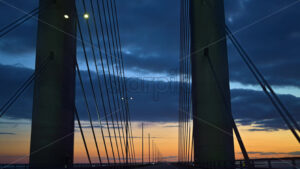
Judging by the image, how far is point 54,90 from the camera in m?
19.1

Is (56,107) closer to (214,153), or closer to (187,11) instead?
(214,153)

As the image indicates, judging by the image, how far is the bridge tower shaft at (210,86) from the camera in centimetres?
1898

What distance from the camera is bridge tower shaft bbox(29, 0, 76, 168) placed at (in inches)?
731

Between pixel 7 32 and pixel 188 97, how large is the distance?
12.4 m

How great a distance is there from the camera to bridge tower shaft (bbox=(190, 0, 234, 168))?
1898 centimetres

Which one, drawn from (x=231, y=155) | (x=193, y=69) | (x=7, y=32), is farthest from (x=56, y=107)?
(x=231, y=155)

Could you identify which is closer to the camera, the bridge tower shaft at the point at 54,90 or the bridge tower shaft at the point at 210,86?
the bridge tower shaft at the point at 54,90

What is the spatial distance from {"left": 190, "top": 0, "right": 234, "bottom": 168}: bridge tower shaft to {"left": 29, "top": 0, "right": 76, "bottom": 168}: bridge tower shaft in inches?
296

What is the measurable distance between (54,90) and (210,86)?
352 inches

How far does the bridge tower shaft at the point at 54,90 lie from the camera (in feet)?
60.9

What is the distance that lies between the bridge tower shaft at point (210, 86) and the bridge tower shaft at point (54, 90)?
7.53 m

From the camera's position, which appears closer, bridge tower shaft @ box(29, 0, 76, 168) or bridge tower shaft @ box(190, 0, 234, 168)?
bridge tower shaft @ box(29, 0, 76, 168)

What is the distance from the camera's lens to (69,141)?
2009 centimetres

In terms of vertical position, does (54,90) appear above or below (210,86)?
below
